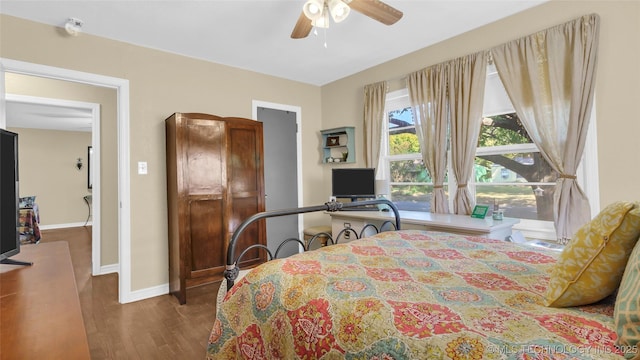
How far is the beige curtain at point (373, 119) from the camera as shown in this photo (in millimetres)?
3715

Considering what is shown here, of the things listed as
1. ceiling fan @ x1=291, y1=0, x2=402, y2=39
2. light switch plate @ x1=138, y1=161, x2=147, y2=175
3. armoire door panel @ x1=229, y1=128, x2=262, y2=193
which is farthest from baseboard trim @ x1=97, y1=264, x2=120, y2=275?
ceiling fan @ x1=291, y1=0, x2=402, y2=39

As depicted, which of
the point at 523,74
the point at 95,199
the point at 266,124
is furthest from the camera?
the point at 266,124

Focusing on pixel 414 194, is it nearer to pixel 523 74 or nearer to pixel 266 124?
pixel 523 74

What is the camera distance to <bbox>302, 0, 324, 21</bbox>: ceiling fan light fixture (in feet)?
6.33

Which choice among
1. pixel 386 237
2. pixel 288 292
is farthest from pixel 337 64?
pixel 288 292

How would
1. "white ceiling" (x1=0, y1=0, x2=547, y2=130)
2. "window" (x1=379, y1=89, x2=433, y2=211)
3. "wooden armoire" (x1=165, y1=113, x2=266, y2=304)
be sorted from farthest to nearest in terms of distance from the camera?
"window" (x1=379, y1=89, x2=433, y2=211)
"wooden armoire" (x1=165, y1=113, x2=266, y2=304)
"white ceiling" (x1=0, y1=0, x2=547, y2=130)

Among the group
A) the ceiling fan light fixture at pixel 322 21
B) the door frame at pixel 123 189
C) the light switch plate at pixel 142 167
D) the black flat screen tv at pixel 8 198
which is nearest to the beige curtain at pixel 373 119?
the ceiling fan light fixture at pixel 322 21

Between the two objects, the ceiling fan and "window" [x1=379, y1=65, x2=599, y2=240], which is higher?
the ceiling fan

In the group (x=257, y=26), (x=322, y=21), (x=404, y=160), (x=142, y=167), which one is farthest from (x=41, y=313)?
(x=404, y=160)

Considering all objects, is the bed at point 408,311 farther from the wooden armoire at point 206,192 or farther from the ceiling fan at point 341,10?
the wooden armoire at point 206,192

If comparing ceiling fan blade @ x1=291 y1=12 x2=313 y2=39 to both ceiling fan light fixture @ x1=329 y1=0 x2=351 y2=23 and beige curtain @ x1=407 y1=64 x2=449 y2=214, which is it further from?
beige curtain @ x1=407 y1=64 x2=449 y2=214

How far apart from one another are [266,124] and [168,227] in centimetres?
183

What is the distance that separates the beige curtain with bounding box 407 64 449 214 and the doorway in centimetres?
181

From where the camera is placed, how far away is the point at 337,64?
3801 millimetres
